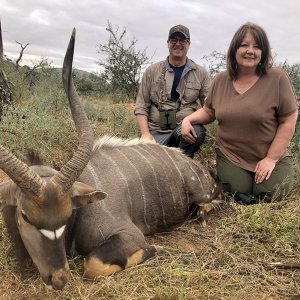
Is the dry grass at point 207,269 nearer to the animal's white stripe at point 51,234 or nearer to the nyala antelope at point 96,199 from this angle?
the nyala antelope at point 96,199

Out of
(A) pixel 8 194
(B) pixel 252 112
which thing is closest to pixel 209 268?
(A) pixel 8 194

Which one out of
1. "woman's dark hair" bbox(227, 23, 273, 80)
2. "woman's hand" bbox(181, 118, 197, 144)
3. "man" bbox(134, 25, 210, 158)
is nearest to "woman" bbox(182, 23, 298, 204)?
"woman's dark hair" bbox(227, 23, 273, 80)

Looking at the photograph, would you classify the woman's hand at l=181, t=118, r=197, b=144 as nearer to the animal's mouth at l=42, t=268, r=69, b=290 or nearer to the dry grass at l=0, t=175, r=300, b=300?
the dry grass at l=0, t=175, r=300, b=300

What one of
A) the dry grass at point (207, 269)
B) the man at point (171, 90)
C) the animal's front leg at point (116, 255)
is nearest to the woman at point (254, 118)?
the dry grass at point (207, 269)

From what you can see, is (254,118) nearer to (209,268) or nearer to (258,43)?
(258,43)

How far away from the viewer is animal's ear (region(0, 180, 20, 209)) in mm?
2288

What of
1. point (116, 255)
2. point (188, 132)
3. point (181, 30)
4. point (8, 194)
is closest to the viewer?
point (8, 194)

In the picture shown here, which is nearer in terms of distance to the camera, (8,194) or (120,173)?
(8,194)

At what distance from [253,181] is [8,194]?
2.04 meters

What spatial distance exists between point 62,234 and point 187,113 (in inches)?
97.8

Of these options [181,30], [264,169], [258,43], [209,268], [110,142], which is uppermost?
[181,30]

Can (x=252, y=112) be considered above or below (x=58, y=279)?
above

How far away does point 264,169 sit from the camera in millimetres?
3459

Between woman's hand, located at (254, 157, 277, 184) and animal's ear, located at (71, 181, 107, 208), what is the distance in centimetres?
155
